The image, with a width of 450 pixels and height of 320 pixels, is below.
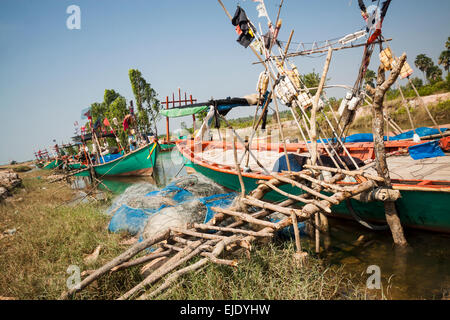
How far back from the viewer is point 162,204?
6234 mm

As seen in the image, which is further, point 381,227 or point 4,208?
point 4,208

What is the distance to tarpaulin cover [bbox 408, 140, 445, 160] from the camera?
5840 millimetres

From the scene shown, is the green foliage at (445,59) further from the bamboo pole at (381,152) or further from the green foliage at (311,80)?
the bamboo pole at (381,152)

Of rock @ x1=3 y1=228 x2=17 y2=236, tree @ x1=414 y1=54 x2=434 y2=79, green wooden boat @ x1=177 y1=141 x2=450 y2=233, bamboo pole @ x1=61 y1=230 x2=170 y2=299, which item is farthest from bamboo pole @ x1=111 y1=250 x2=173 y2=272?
tree @ x1=414 y1=54 x2=434 y2=79

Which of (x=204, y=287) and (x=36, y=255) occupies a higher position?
(x=204, y=287)

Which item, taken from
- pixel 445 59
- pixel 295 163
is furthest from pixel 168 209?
pixel 445 59

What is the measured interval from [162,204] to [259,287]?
397 cm

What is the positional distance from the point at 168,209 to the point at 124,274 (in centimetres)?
179

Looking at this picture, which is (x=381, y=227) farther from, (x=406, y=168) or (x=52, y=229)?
(x=52, y=229)

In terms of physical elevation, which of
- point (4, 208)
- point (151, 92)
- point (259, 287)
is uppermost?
point (151, 92)

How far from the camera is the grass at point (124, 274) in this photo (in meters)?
2.89
